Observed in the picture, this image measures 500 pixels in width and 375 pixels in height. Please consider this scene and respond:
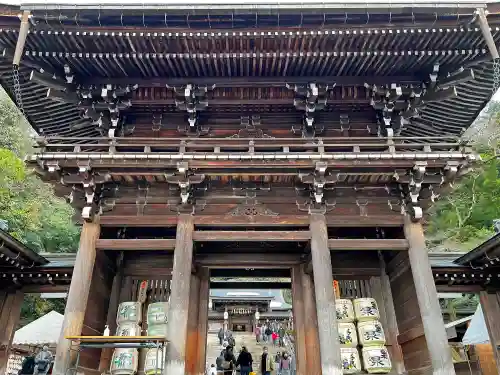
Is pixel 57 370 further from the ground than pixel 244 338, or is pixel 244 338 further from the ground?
pixel 244 338

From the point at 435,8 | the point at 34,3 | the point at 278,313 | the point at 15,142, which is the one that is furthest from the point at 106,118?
the point at 15,142

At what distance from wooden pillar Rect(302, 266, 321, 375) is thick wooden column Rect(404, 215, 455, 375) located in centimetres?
232

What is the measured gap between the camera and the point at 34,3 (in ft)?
23.0

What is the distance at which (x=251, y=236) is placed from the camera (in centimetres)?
746

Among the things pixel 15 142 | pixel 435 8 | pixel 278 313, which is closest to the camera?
pixel 435 8

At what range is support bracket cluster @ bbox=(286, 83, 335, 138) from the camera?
8156 millimetres

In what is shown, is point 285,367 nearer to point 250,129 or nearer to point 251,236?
point 251,236

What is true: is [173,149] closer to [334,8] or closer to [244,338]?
[334,8]

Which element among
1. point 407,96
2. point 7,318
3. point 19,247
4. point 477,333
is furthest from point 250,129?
point 477,333

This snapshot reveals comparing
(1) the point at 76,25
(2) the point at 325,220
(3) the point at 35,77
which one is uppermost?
(1) the point at 76,25

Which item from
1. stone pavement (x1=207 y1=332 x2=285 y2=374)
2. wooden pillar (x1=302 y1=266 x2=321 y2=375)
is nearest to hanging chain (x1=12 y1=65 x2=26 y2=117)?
wooden pillar (x1=302 y1=266 x2=321 y2=375)

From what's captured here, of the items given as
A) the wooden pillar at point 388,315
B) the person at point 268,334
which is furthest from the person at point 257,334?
the wooden pillar at point 388,315

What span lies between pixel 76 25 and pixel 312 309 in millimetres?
7797

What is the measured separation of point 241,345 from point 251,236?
17677mm
